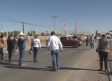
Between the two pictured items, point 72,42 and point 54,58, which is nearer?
point 54,58

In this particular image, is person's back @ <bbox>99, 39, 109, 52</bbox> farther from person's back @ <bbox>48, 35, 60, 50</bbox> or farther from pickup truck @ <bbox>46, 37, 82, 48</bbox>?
pickup truck @ <bbox>46, 37, 82, 48</bbox>

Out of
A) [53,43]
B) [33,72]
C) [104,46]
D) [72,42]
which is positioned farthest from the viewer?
[72,42]

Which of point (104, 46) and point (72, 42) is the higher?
point (104, 46)

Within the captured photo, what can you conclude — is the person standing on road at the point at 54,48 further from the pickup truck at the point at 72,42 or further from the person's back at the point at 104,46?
the pickup truck at the point at 72,42

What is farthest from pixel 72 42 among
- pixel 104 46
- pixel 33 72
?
pixel 33 72

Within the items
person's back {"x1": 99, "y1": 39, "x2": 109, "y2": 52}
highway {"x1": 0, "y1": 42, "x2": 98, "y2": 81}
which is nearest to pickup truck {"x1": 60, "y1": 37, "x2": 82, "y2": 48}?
highway {"x1": 0, "y1": 42, "x2": 98, "y2": 81}

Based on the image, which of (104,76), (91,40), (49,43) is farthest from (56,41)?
(91,40)

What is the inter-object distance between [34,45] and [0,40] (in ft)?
8.43

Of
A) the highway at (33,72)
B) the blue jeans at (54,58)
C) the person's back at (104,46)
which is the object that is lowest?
the highway at (33,72)

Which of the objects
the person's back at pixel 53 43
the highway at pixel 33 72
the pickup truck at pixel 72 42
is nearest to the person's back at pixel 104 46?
the highway at pixel 33 72

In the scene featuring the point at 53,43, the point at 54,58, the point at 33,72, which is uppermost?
the point at 53,43

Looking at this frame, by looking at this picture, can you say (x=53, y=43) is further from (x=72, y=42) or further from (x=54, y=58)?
(x=72, y=42)

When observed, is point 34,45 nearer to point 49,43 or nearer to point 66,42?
point 49,43

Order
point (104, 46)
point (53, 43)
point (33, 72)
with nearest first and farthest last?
point (104, 46) → point (33, 72) → point (53, 43)
